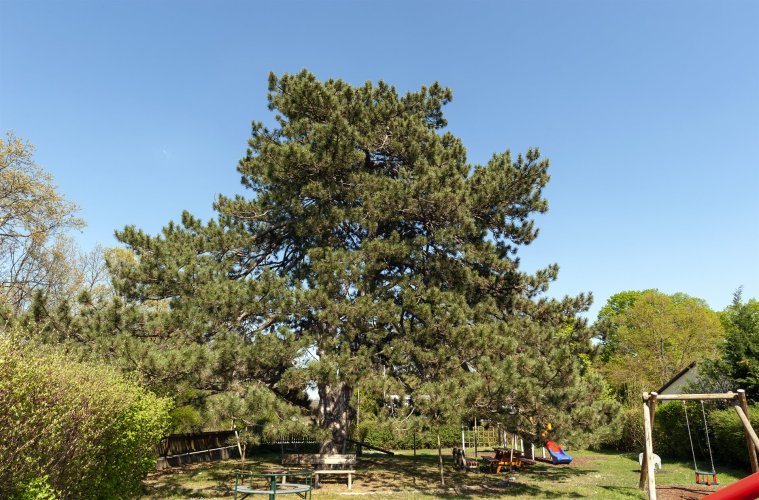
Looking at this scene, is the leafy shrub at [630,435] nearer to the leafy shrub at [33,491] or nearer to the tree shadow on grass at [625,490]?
the tree shadow on grass at [625,490]

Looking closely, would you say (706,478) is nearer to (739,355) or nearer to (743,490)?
(739,355)

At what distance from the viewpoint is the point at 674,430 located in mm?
20547

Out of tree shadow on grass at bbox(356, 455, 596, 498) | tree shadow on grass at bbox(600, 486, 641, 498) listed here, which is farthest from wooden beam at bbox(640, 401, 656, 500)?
tree shadow on grass at bbox(356, 455, 596, 498)

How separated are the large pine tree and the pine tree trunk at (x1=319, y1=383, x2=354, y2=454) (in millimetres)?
55

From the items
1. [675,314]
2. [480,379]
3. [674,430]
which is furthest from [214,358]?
[675,314]

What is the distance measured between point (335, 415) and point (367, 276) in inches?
179

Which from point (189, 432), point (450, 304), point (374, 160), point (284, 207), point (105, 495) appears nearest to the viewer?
point (105, 495)

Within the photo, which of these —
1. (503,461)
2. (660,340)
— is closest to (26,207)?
(503,461)

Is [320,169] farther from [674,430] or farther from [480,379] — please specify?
[674,430]

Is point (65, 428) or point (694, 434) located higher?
point (65, 428)

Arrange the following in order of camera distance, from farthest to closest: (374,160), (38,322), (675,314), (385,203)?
(675,314), (374,160), (385,203), (38,322)

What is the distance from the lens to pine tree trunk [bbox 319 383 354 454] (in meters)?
14.2

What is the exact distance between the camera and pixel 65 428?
5.60m

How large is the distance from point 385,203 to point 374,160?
10.4ft
